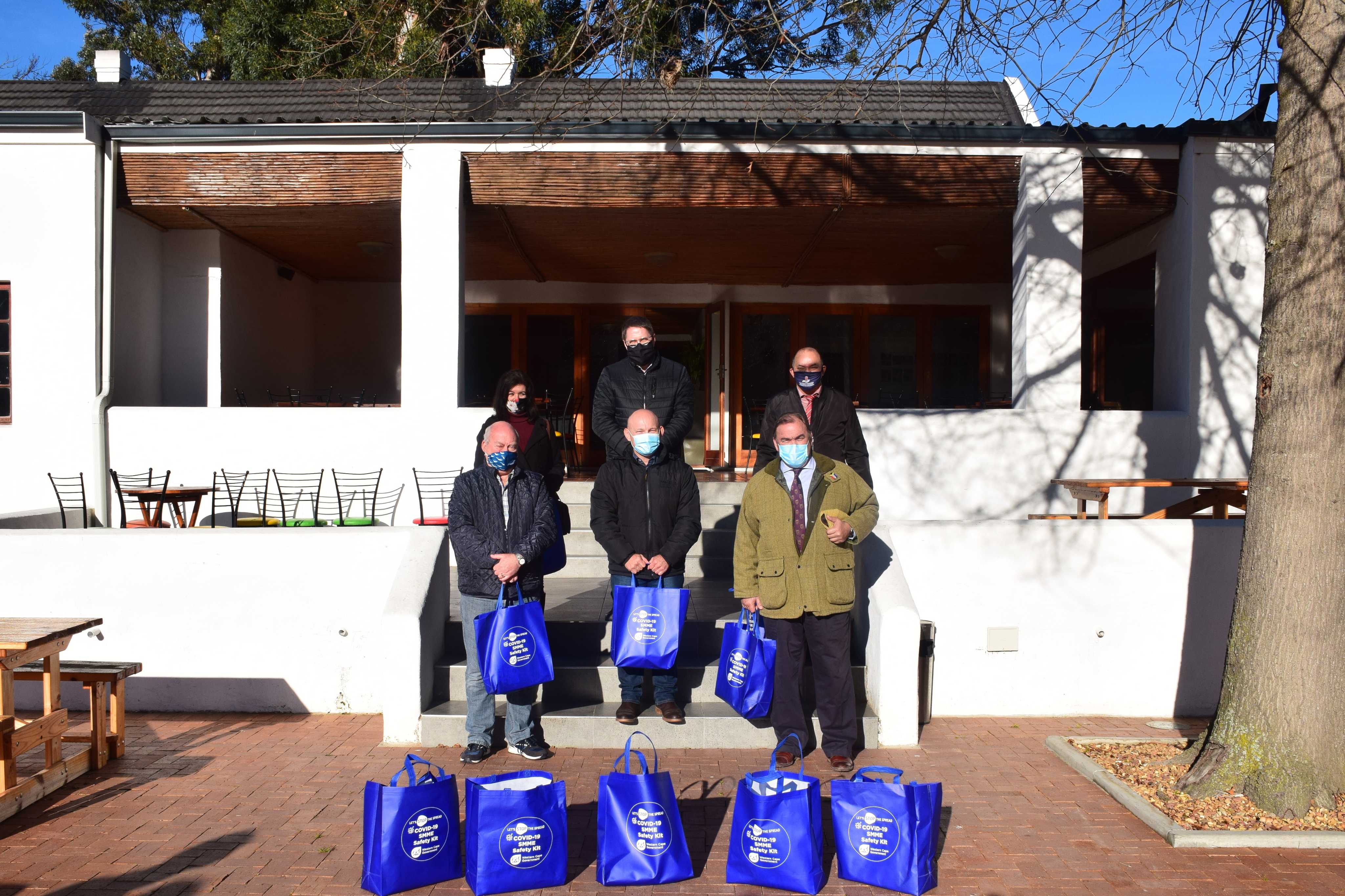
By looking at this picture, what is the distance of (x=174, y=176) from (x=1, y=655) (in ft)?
20.9

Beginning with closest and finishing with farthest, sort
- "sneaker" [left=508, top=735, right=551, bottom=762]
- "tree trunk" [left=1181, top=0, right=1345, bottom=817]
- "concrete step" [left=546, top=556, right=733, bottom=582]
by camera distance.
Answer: "tree trunk" [left=1181, top=0, right=1345, bottom=817] < "sneaker" [left=508, top=735, right=551, bottom=762] < "concrete step" [left=546, top=556, right=733, bottom=582]

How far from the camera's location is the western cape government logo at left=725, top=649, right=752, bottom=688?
16.2ft

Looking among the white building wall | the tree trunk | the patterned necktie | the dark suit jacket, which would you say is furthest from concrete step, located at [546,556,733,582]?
the white building wall

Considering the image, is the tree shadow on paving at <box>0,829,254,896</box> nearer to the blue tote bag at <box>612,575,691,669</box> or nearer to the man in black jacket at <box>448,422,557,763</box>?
the man in black jacket at <box>448,422,557,763</box>

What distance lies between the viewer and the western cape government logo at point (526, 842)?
12.1 feet

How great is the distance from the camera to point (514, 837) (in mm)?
3693

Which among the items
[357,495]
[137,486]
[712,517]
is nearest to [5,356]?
[137,486]

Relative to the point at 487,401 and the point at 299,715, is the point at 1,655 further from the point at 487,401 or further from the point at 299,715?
the point at 487,401

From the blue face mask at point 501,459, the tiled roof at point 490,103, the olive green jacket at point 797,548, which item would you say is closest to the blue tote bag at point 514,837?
the olive green jacket at point 797,548

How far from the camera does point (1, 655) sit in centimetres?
457

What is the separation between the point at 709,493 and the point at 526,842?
18.3ft

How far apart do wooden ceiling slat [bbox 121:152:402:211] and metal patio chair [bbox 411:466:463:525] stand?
2716mm

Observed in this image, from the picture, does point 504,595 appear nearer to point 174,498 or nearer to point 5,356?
point 174,498

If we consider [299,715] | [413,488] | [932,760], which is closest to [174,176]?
[413,488]
